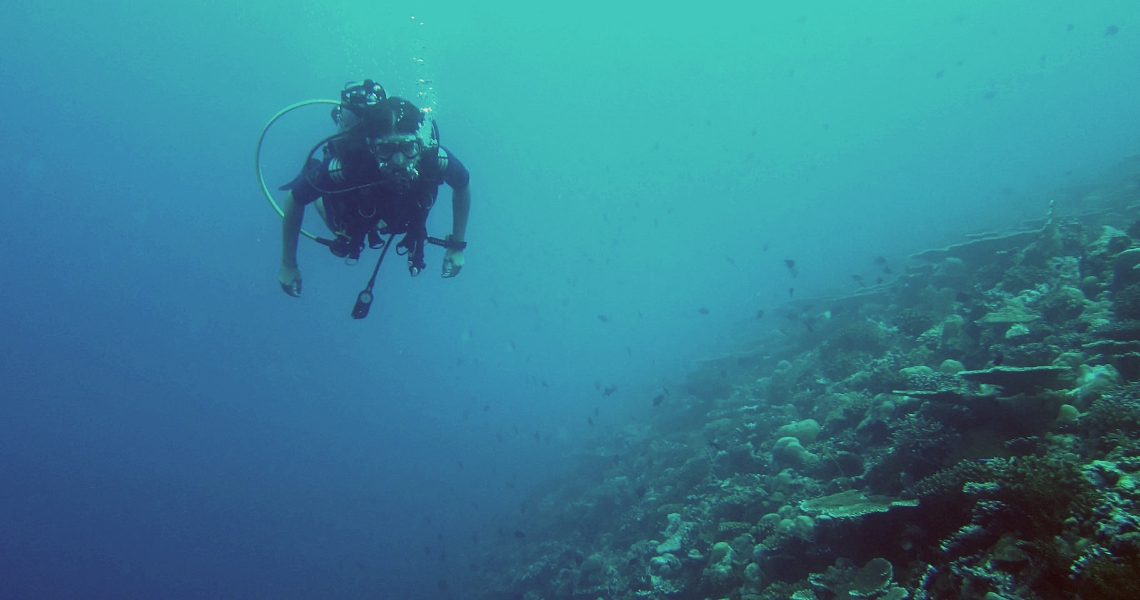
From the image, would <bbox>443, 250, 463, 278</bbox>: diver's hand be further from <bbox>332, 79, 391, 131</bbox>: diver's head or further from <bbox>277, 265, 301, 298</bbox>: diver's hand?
<bbox>332, 79, 391, 131</bbox>: diver's head

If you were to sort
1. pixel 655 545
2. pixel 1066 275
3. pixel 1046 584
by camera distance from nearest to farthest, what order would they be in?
pixel 1046 584 < pixel 1066 275 < pixel 655 545

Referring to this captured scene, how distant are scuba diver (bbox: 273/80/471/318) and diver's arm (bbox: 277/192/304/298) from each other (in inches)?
0.4

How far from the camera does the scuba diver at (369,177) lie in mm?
4816

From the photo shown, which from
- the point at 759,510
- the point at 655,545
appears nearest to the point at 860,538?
the point at 759,510

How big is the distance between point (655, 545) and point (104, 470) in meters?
135

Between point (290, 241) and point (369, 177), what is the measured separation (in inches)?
58.1

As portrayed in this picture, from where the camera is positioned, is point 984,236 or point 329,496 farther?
point 329,496

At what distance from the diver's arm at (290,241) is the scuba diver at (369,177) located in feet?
0.03

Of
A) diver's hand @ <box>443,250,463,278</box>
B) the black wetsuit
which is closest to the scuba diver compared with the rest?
the black wetsuit

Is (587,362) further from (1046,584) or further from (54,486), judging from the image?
(54,486)

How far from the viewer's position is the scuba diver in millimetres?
4816

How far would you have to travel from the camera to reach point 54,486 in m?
95.2

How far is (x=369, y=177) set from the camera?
4.97 m

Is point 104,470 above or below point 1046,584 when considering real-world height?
below
